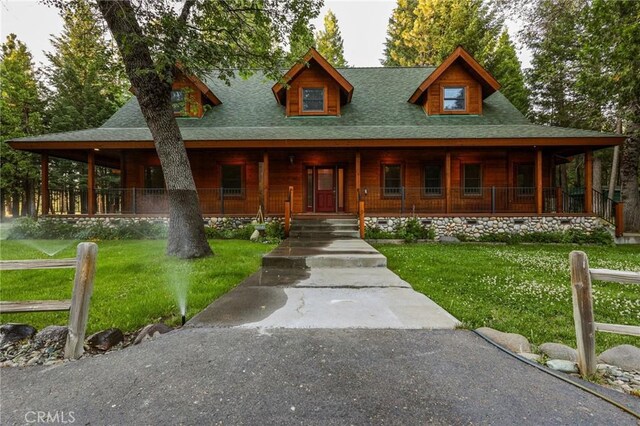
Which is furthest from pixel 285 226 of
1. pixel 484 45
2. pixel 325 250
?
pixel 484 45

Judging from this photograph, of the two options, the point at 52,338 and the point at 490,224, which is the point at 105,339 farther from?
the point at 490,224

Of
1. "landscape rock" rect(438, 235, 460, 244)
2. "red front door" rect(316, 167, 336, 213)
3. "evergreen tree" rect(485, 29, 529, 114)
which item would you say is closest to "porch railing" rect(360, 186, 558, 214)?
"red front door" rect(316, 167, 336, 213)

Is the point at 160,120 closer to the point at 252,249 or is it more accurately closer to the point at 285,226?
the point at 252,249

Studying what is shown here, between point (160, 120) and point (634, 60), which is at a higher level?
point (634, 60)

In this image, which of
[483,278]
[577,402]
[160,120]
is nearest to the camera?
[577,402]

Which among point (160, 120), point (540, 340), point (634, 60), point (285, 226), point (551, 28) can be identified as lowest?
point (540, 340)

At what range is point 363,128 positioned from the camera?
39.8 feet

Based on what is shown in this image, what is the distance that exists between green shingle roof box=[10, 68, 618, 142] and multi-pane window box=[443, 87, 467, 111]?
1.65 ft

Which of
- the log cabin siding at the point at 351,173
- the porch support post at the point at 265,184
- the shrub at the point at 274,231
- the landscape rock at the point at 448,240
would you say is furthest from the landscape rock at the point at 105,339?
the landscape rock at the point at 448,240

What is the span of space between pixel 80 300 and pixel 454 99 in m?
14.6

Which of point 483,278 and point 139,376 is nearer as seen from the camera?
point 139,376

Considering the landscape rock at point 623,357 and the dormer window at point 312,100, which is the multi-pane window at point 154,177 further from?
the landscape rock at point 623,357

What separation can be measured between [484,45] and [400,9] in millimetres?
10558

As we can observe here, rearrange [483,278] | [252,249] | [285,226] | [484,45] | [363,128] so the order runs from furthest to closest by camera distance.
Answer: [484,45], [363,128], [285,226], [252,249], [483,278]
